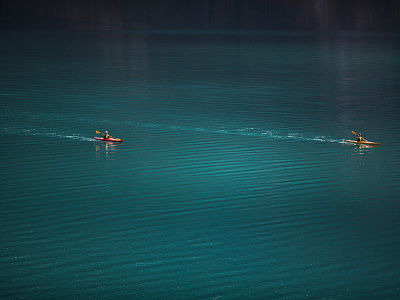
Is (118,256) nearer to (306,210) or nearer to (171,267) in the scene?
(171,267)

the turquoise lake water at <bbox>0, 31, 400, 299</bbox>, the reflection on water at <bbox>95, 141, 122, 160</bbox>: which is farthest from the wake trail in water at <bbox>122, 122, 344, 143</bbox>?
the reflection on water at <bbox>95, 141, 122, 160</bbox>

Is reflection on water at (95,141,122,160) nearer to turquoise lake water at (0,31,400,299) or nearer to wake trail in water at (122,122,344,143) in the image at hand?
turquoise lake water at (0,31,400,299)

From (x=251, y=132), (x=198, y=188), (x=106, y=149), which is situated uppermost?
(x=251, y=132)

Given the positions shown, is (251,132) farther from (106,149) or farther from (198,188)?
(198,188)

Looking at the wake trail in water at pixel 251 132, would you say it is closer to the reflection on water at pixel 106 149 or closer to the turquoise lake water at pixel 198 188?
the turquoise lake water at pixel 198 188

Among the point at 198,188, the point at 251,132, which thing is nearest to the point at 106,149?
the point at 198,188

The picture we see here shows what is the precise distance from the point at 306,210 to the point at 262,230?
2.96m

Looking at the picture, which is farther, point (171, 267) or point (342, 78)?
point (342, 78)

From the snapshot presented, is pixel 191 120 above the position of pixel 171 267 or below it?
→ above

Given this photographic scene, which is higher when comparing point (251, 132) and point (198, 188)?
point (251, 132)

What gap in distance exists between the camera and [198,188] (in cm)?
2933

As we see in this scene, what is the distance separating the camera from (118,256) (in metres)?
21.9

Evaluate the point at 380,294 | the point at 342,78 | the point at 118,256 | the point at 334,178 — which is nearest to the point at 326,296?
the point at 380,294

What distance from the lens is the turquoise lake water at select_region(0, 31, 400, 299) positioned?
2064 cm
